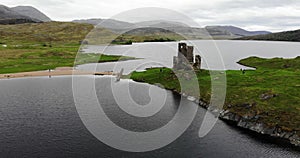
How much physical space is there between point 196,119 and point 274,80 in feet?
162

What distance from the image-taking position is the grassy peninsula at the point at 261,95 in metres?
79.4

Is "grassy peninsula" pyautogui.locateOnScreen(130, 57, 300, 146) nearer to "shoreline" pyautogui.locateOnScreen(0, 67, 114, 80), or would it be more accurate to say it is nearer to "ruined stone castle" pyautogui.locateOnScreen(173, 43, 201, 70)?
"ruined stone castle" pyautogui.locateOnScreen(173, 43, 201, 70)

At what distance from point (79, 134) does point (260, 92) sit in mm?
63017

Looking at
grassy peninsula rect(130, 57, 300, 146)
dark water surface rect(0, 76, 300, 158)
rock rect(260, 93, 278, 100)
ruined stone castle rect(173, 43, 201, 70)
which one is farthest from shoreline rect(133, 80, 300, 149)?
ruined stone castle rect(173, 43, 201, 70)

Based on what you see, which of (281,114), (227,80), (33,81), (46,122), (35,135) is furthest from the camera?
(33,81)

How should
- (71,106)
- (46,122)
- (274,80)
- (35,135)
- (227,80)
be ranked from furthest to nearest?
(227,80), (274,80), (71,106), (46,122), (35,135)

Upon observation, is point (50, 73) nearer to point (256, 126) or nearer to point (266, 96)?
point (266, 96)

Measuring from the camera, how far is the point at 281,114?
265 ft

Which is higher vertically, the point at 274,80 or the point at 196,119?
the point at 274,80

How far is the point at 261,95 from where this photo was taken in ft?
311

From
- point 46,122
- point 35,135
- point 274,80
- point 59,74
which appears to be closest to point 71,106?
point 46,122

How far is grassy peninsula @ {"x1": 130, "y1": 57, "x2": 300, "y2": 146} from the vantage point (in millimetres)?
79438

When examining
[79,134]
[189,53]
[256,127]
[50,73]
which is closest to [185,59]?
[189,53]

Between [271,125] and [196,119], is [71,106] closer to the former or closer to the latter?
[196,119]
